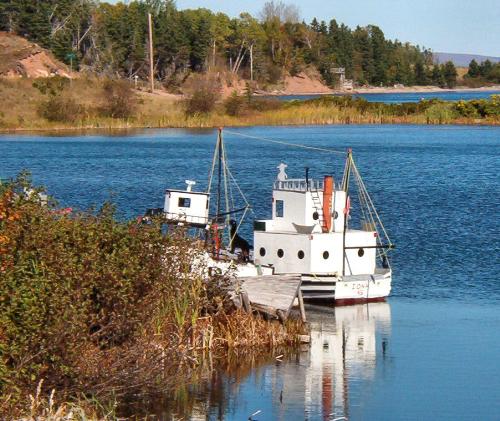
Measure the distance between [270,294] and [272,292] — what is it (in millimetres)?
110

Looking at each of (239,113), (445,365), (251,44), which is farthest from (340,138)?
(251,44)

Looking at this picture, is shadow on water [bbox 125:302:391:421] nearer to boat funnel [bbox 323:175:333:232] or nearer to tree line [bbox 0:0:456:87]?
boat funnel [bbox 323:175:333:232]

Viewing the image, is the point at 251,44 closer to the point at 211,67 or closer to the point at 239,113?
the point at 211,67

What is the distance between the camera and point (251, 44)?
194 metres

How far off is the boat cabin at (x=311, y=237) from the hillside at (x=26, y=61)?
89529 millimetres

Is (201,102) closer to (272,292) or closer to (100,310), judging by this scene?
(272,292)

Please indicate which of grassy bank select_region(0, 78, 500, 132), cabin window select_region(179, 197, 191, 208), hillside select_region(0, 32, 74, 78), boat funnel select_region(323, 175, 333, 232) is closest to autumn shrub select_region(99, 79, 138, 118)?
grassy bank select_region(0, 78, 500, 132)

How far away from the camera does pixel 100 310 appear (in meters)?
20.8

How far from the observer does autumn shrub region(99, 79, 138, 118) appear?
10669 centimetres

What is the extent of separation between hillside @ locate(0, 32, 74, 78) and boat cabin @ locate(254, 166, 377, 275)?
294 ft

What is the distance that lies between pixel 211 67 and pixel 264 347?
14733 cm

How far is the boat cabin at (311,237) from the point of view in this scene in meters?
31.7

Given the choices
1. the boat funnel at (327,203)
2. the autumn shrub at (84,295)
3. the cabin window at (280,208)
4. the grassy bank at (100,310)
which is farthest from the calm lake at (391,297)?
the cabin window at (280,208)

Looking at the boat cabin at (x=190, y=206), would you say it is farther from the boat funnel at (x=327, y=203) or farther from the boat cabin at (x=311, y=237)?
the boat funnel at (x=327, y=203)
